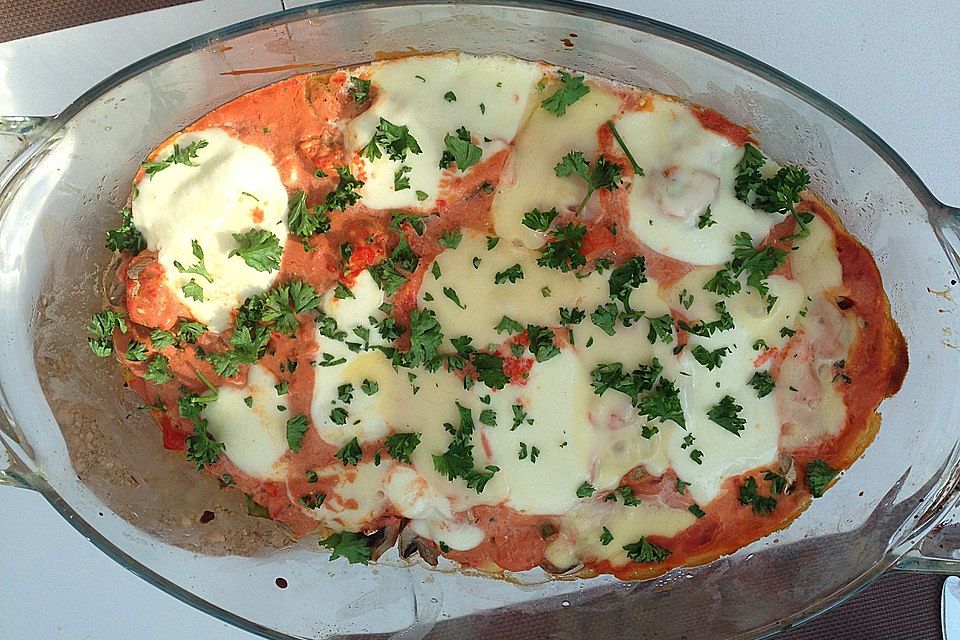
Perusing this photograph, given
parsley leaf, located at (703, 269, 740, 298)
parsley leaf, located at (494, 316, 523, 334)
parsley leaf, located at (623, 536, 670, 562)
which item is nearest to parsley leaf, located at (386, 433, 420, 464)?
parsley leaf, located at (494, 316, 523, 334)

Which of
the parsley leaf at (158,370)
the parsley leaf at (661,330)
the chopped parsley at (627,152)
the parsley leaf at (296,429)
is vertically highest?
the chopped parsley at (627,152)

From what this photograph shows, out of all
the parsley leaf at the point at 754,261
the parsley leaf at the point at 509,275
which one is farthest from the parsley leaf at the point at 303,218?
the parsley leaf at the point at 754,261

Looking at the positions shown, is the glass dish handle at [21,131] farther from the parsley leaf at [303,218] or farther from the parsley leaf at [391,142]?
the parsley leaf at [391,142]

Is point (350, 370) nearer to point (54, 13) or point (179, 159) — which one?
point (179, 159)

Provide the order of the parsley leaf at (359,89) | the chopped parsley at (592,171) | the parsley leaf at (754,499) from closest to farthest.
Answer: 1. the chopped parsley at (592,171)
2. the parsley leaf at (359,89)
3. the parsley leaf at (754,499)

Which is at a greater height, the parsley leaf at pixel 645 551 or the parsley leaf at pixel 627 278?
the parsley leaf at pixel 627 278

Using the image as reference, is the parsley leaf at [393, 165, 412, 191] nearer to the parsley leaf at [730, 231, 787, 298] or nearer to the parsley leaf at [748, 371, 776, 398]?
the parsley leaf at [730, 231, 787, 298]

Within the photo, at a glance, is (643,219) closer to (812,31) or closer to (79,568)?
(812,31)

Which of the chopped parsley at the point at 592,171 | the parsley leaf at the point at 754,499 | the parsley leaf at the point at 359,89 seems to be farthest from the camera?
the parsley leaf at the point at 754,499
